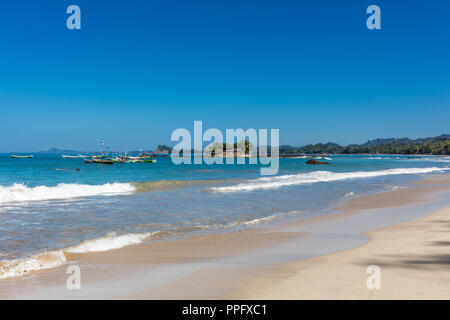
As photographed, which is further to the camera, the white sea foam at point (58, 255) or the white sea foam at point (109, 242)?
the white sea foam at point (109, 242)

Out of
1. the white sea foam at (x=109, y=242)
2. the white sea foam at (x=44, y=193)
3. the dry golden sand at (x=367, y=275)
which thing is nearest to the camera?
the dry golden sand at (x=367, y=275)

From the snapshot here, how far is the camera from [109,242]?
30.2 ft

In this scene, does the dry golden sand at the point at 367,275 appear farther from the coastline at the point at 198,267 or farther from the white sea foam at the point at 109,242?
the white sea foam at the point at 109,242

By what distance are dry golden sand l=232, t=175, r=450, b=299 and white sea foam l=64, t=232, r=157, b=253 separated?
4.43m

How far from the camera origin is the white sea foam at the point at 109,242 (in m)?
8.49

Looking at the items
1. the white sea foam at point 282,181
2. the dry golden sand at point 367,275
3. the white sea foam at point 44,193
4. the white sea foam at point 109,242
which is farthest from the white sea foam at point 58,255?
the white sea foam at point 282,181

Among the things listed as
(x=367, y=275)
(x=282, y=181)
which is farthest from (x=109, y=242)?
(x=282, y=181)

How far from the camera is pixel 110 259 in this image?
7.61m

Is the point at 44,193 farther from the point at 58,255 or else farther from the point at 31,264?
the point at 31,264

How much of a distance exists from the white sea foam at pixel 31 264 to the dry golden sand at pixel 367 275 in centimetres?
419

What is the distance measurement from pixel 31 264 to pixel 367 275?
6.54 metres
